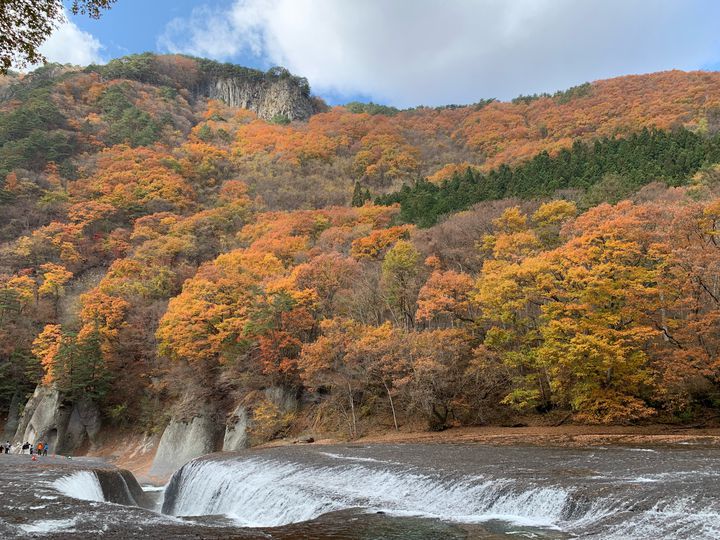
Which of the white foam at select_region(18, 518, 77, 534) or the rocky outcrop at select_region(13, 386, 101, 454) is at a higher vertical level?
the white foam at select_region(18, 518, 77, 534)

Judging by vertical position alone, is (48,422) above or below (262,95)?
below

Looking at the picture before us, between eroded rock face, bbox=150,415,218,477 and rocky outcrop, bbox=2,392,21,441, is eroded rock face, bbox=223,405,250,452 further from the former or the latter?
rocky outcrop, bbox=2,392,21,441

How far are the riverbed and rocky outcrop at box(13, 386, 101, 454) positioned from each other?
3118cm

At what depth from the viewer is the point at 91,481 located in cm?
2211

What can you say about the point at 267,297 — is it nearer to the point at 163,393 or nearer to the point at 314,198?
the point at 163,393

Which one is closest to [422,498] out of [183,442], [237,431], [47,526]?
[47,526]

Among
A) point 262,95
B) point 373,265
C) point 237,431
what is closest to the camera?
point 237,431

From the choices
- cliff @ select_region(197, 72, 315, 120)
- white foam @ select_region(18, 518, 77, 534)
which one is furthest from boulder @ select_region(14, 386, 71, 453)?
cliff @ select_region(197, 72, 315, 120)

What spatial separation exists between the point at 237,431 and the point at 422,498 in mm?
28611

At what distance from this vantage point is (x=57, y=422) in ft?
163

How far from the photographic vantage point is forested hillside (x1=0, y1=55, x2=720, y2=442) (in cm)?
2805

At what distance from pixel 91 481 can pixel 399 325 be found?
23.6m

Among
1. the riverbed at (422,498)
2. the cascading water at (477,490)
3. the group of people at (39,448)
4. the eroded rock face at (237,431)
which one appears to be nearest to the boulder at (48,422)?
the group of people at (39,448)

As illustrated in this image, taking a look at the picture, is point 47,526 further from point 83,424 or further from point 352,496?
point 83,424
